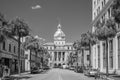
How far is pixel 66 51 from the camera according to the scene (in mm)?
188625

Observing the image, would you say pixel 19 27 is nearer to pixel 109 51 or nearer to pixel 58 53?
pixel 109 51

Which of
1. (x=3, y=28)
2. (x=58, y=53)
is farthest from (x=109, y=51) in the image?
(x=58, y=53)

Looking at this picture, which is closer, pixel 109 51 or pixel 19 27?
pixel 19 27

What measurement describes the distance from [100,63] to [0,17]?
42512 mm

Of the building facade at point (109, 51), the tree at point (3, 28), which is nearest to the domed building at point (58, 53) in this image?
the building facade at point (109, 51)

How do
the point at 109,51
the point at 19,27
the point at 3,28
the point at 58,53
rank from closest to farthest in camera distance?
1. the point at 3,28
2. the point at 19,27
3. the point at 109,51
4. the point at 58,53

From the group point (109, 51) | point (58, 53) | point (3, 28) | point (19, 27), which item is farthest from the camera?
point (58, 53)

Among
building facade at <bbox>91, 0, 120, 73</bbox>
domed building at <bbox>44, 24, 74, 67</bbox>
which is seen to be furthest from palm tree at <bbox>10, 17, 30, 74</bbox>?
domed building at <bbox>44, 24, 74, 67</bbox>

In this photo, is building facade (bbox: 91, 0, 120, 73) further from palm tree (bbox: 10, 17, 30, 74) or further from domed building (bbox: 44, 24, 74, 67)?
domed building (bbox: 44, 24, 74, 67)

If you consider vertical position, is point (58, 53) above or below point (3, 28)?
below

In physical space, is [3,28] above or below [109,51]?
above

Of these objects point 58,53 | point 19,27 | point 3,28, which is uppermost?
point 19,27

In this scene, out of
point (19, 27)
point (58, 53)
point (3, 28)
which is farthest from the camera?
point (58, 53)

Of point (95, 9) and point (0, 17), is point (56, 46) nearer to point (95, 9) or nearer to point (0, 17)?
point (95, 9)
